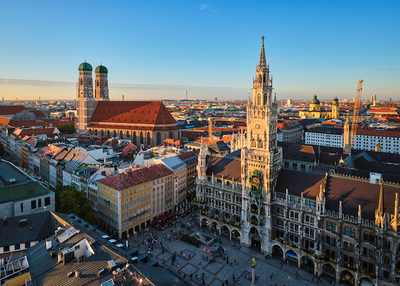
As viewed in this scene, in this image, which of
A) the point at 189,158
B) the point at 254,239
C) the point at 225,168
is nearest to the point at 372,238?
the point at 254,239

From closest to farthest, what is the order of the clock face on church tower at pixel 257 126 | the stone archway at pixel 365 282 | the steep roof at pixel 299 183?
the stone archway at pixel 365 282
the steep roof at pixel 299 183
the clock face on church tower at pixel 257 126

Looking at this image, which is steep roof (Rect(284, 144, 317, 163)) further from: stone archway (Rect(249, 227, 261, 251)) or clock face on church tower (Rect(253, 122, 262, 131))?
stone archway (Rect(249, 227, 261, 251))

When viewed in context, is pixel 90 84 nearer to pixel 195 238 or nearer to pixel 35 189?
pixel 35 189

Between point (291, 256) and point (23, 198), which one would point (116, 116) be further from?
point (291, 256)

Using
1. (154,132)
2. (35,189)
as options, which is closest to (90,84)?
(154,132)

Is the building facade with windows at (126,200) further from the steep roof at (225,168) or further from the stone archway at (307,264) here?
the stone archway at (307,264)

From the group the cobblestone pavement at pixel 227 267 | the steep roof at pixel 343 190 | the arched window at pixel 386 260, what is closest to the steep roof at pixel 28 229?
the cobblestone pavement at pixel 227 267

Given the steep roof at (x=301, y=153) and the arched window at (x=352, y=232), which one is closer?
the arched window at (x=352, y=232)
